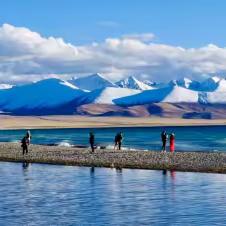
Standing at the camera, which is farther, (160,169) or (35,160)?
(35,160)

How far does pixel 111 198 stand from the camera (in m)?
32.1

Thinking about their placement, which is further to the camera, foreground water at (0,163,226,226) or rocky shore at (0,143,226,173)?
rocky shore at (0,143,226,173)

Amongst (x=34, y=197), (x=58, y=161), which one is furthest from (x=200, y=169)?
(x=34, y=197)

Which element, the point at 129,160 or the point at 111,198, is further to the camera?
the point at 129,160

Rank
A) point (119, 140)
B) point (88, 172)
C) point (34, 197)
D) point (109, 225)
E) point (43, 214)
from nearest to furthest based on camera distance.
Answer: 1. point (109, 225)
2. point (43, 214)
3. point (34, 197)
4. point (88, 172)
5. point (119, 140)

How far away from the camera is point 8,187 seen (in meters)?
36.7

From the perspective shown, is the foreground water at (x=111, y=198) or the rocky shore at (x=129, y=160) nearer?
the foreground water at (x=111, y=198)

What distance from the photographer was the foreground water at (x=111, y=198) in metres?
26.6

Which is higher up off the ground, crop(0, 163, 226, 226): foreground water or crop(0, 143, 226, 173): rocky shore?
crop(0, 143, 226, 173): rocky shore

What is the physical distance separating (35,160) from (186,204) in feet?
90.8

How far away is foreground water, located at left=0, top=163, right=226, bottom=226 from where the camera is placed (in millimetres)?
26578

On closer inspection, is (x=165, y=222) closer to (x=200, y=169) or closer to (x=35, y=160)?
(x=200, y=169)

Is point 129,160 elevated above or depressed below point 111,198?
above

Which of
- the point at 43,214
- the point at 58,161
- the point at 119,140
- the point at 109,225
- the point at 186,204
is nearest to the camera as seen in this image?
the point at 109,225
